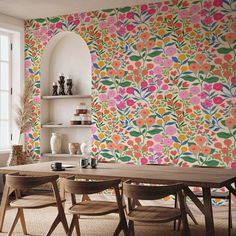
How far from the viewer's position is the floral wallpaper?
6512 mm

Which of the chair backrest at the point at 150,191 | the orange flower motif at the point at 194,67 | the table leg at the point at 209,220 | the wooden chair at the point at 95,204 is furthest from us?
the orange flower motif at the point at 194,67

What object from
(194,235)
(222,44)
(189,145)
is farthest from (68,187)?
(222,44)

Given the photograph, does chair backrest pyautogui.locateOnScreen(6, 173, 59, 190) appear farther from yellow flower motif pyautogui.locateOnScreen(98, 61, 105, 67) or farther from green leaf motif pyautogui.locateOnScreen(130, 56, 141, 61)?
yellow flower motif pyautogui.locateOnScreen(98, 61, 105, 67)

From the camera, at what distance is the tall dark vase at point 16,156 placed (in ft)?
23.7

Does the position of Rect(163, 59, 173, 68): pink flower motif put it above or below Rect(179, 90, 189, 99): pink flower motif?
above

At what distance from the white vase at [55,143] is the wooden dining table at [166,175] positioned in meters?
2.46

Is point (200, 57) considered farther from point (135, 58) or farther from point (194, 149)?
point (194, 149)

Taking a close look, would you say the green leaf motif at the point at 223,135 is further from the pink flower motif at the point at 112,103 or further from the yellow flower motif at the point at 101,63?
the yellow flower motif at the point at 101,63

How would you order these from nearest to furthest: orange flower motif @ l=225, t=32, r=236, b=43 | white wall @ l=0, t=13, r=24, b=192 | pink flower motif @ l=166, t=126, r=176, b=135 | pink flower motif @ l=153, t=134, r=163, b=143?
orange flower motif @ l=225, t=32, r=236, b=43
pink flower motif @ l=166, t=126, r=176, b=135
pink flower motif @ l=153, t=134, r=163, b=143
white wall @ l=0, t=13, r=24, b=192

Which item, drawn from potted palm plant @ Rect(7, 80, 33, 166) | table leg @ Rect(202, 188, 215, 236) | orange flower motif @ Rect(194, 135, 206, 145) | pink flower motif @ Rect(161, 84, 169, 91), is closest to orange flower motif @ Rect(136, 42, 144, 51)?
pink flower motif @ Rect(161, 84, 169, 91)

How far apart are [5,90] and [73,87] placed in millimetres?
1151

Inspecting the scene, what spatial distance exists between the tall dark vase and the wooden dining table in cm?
199

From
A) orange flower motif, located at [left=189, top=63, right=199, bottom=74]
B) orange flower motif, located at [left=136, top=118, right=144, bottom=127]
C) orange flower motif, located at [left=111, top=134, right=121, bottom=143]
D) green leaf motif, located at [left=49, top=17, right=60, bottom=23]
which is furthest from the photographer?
green leaf motif, located at [left=49, top=17, right=60, bottom=23]

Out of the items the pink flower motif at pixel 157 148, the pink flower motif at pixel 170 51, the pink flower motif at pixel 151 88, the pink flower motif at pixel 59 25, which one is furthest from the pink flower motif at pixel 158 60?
the pink flower motif at pixel 59 25
